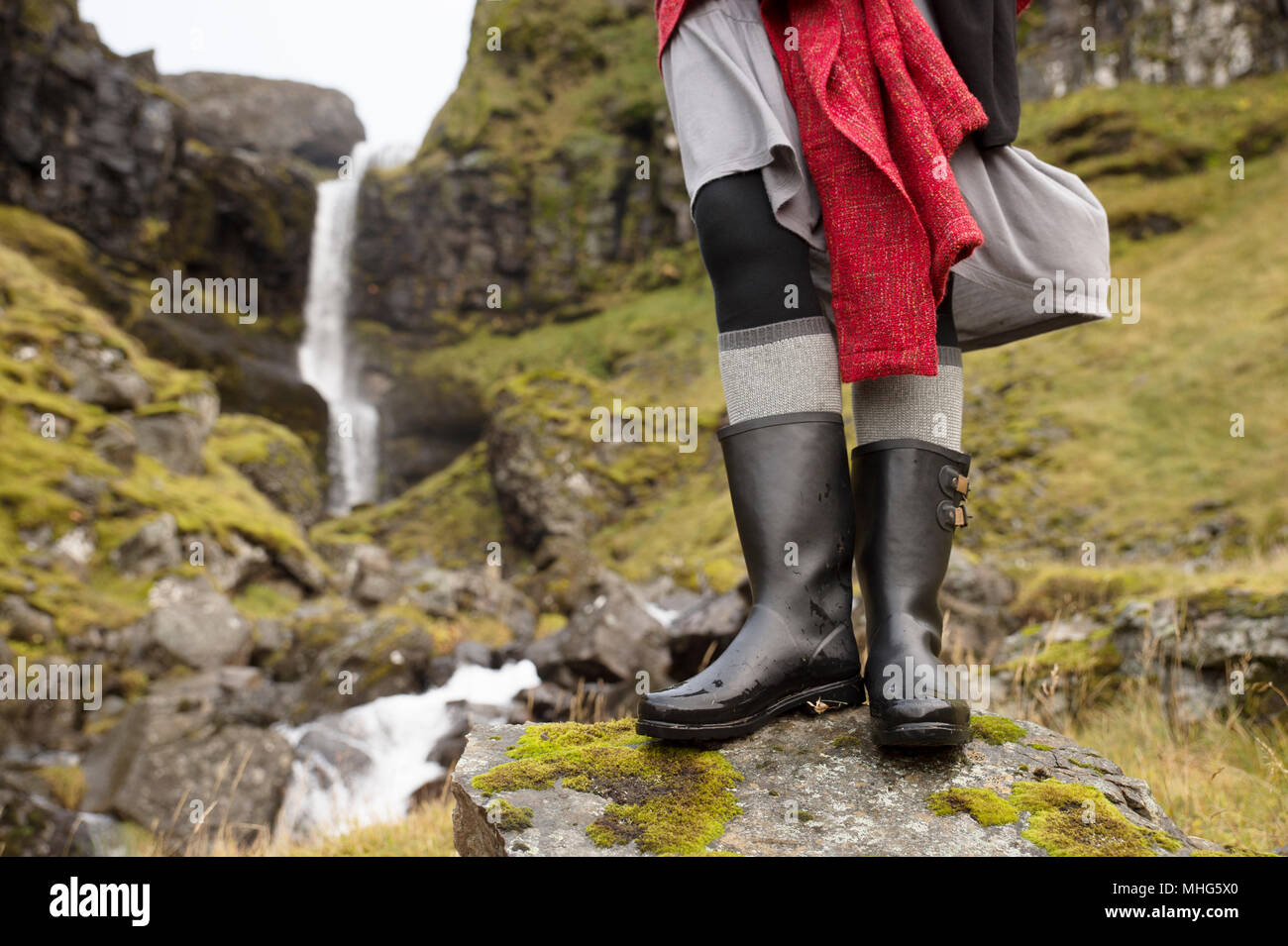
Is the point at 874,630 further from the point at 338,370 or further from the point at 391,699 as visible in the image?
the point at 338,370

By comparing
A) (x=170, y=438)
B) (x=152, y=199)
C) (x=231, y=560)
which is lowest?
(x=231, y=560)

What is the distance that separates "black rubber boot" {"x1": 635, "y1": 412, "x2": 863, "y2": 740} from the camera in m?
1.88

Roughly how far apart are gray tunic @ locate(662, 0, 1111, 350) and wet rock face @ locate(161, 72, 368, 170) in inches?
3321

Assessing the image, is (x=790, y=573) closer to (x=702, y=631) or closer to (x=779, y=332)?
(x=779, y=332)

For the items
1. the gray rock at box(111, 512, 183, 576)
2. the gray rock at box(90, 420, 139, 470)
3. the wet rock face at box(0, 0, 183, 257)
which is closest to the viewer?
the gray rock at box(111, 512, 183, 576)

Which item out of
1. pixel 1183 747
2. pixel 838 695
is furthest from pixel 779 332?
pixel 1183 747

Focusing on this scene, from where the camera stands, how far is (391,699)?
387 inches

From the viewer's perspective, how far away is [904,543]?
2.03 m

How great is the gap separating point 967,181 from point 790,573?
43.2 inches

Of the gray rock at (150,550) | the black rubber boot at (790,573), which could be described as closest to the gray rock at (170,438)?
the gray rock at (150,550)

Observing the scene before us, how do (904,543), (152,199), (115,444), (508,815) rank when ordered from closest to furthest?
(508,815) → (904,543) → (115,444) → (152,199)

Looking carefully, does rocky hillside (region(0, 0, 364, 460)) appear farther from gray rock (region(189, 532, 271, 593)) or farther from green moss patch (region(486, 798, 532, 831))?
green moss patch (region(486, 798, 532, 831))

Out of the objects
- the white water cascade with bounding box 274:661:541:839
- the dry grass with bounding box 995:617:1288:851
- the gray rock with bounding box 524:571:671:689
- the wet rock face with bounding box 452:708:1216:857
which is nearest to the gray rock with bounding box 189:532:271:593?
the white water cascade with bounding box 274:661:541:839

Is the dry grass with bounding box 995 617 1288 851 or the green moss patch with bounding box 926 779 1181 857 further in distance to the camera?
the dry grass with bounding box 995 617 1288 851
